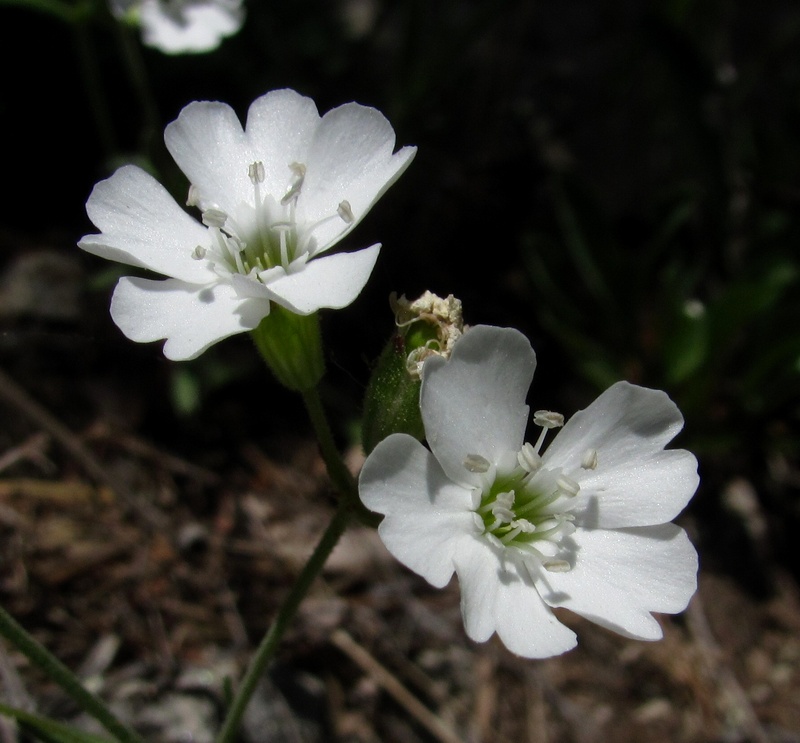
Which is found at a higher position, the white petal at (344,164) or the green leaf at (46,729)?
the white petal at (344,164)

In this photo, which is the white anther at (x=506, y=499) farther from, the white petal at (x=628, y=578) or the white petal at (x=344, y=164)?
the white petal at (x=344, y=164)

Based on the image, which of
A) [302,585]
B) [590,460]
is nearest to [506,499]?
[590,460]

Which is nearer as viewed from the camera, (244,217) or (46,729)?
(46,729)

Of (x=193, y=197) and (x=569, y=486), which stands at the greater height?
(x=193, y=197)

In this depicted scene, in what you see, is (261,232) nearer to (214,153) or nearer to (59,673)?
(214,153)

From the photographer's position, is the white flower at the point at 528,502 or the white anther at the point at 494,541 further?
the white anther at the point at 494,541

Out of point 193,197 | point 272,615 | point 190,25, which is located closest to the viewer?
point 193,197

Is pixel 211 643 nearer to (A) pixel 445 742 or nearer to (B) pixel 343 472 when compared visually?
(A) pixel 445 742

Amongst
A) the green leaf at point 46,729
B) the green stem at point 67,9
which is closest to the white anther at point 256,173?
the green leaf at point 46,729

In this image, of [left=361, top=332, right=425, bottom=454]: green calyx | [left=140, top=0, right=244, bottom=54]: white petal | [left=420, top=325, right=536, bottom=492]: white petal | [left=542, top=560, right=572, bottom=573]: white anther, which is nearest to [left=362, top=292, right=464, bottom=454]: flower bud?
[left=361, top=332, right=425, bottom=454]: green calyx
